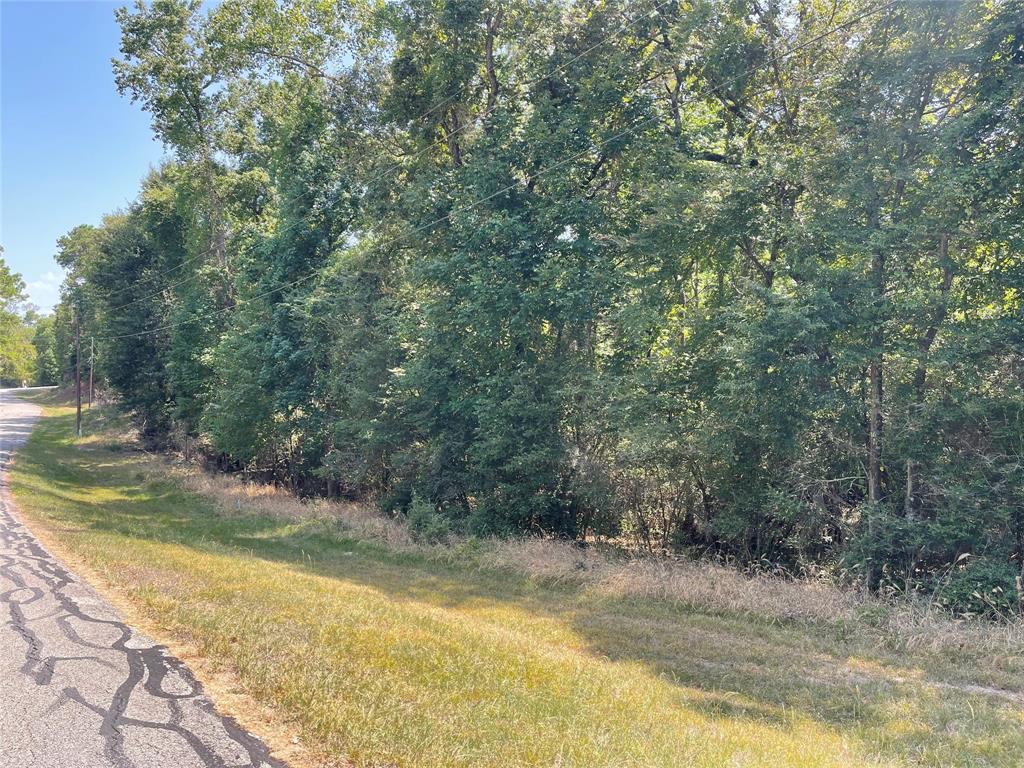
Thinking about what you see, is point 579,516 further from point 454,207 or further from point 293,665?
point 293,665

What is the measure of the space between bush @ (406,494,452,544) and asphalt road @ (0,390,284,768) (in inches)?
384

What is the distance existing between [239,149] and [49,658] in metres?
30.9

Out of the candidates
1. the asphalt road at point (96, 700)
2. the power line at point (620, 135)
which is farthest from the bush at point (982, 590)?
the asphalt road at point (96, 700)

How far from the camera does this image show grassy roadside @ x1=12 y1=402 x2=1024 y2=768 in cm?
475

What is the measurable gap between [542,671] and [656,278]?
A: 1103 cm

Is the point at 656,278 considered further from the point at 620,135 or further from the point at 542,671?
the point at 542,671

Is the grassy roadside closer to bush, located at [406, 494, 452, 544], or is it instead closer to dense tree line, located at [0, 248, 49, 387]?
bush, located at [406, 494, 452, 544]

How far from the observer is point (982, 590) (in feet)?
34.6

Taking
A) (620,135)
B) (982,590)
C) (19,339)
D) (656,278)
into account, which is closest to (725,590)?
(982,590)

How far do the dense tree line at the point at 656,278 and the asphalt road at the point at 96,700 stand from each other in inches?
392

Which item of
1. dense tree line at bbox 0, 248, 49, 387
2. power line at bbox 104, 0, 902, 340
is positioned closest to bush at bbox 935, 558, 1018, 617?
power line at bbox 104, 0, 902, 340

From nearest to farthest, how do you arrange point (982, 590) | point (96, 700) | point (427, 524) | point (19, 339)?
1. point (96, 700)
2. point (982, 590)
3. point (427, 524)
4. point (19, 339)

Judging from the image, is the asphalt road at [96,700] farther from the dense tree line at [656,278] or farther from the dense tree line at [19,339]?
the dense tree line at [19,339]

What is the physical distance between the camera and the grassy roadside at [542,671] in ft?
15.6
